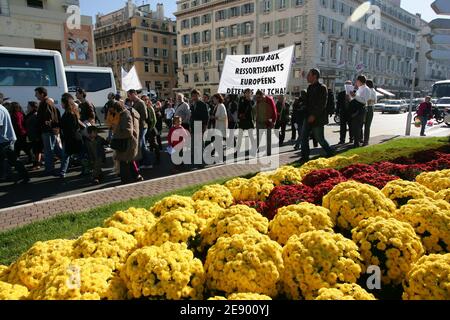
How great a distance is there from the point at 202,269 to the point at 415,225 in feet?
6.01

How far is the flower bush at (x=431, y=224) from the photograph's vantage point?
2828mm

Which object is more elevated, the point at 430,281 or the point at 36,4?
the point at 36,4

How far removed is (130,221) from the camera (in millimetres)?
3422

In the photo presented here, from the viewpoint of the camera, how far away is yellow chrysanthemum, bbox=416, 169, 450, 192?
419 cm

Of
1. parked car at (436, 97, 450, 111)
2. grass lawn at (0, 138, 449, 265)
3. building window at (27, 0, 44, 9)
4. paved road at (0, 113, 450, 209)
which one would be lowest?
paved road at (0, 113, 450, 209)

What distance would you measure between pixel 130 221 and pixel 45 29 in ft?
110

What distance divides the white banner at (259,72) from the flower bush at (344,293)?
8273 mm

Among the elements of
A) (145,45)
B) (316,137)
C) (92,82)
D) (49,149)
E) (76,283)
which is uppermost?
(145,45)

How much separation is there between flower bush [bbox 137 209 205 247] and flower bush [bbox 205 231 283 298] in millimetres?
439

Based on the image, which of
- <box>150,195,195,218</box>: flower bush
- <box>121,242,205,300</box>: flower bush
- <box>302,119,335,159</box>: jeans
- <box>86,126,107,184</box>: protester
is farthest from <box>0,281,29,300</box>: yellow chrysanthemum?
<box>302,119,335,159</box>: jeans

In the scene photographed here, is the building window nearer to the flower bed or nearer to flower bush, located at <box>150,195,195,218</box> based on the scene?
flower bush, located at <box>150,195,195,218</box>

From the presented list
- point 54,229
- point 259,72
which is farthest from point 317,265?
point 259,72

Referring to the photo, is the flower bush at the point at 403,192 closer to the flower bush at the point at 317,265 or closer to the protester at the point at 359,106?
the flower bush at the point at 317,265

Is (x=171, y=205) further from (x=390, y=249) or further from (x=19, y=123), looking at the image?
(x=19, y=123)
